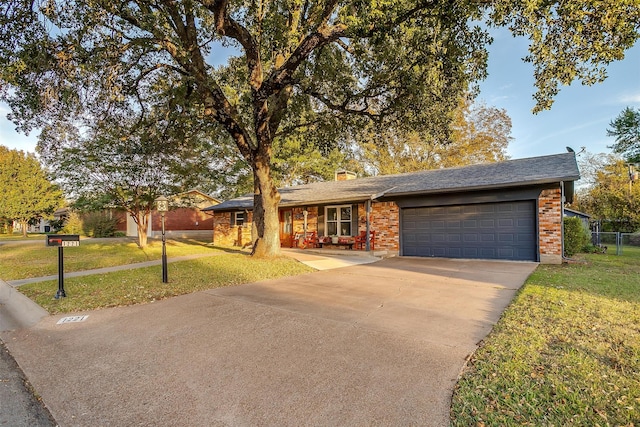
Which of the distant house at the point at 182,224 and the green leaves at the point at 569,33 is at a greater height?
the green leaves at the point at 569,33

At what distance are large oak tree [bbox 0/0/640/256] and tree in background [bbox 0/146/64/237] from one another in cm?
2717

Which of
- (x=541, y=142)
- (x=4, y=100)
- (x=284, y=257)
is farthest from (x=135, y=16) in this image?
(x=541, y=142)

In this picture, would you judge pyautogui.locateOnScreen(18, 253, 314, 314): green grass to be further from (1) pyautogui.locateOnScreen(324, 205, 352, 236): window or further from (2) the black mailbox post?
(1) pyautogui.locateOnScreen(324, 205, 352, 236): window

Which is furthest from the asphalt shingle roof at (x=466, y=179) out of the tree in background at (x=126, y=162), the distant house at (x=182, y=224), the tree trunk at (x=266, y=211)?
the distant house at (x=182, y=224)

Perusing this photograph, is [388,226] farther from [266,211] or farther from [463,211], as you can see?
[266,211]

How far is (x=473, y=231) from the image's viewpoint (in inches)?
475

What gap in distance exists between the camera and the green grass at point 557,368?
7.79 feet

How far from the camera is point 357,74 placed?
10.9 metres

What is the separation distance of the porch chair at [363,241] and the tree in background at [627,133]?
26590 mm

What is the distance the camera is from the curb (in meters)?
5.02

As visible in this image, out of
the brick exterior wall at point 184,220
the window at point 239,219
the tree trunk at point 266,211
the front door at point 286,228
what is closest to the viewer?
the tree trunk at point 266,211

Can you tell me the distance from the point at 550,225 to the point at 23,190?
41211mm

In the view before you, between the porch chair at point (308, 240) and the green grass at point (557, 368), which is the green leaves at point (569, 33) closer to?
the green grass at point (557, 368)

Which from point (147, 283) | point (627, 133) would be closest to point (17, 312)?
point (147, 283)
